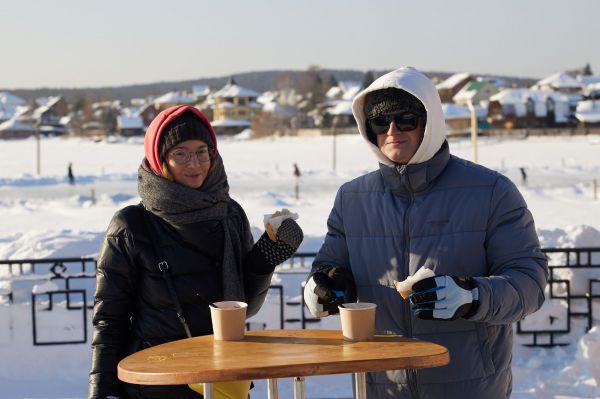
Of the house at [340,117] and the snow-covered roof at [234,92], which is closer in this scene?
the house at [340,117]

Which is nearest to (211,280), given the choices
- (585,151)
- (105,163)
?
(585,151)

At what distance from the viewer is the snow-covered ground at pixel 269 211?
5719 millimetres

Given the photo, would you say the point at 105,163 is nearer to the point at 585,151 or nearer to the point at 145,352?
the point at 585,151

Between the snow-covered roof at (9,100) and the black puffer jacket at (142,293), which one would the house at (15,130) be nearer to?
the snow-covered roof at (9,100)

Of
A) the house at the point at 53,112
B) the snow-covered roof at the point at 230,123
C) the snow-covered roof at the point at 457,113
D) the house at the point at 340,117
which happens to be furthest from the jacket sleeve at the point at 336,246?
the house at the point at 53,112

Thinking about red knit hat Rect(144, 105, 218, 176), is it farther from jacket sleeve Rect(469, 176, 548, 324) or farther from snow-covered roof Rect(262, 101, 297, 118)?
snow-covered roof Rect(262, 101, 297, 118)

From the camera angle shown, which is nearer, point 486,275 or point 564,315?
point 486,275

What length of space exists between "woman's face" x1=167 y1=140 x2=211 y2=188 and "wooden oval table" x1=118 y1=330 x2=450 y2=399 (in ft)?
2.32

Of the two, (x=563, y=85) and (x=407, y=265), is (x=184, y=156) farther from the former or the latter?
(x=563, y=85)

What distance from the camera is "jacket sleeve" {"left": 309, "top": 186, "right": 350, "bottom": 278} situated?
2.93m

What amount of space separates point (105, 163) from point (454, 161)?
49.9m

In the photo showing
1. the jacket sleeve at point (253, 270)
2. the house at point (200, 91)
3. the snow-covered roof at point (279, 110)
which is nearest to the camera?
the jacket sleeve at point (253, 270)

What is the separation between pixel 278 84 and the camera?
16738 cm

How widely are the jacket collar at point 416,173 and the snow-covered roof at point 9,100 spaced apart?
178090mm
